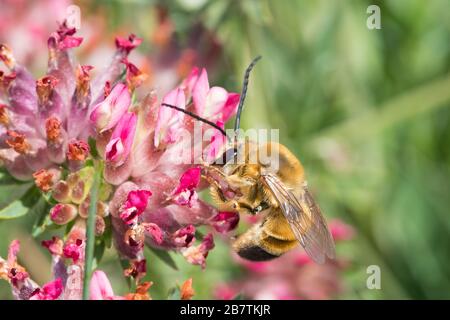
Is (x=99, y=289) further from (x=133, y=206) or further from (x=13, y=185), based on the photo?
(x=13, y=185)

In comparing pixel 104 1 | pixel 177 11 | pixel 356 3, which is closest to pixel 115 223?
pixel 177 11

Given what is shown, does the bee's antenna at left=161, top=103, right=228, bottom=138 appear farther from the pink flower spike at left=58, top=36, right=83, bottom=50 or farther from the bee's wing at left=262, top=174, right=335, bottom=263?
the pink flower spike at left=58, top=36, right=83, bottom=50
